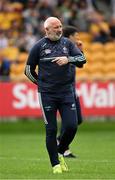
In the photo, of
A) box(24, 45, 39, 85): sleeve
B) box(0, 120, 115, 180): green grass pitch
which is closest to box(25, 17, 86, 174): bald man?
box(24, 45, 39, 85): sleeve

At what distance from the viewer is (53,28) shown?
1403 centimetres

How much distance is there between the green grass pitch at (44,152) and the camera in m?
14.3

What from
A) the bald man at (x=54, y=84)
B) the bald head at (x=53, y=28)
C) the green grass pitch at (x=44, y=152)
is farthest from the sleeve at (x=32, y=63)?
the green grass pitch at (x=44, y=152)

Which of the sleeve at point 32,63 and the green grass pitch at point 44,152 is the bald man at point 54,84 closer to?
the sleeve at point 32,63

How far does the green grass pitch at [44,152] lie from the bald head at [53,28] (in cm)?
232

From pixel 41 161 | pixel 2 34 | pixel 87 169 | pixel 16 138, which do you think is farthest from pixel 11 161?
pixel 2 34

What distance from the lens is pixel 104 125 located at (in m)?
28.8

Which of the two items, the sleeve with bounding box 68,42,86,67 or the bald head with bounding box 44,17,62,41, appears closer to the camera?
the bald head with bounding box 44,17,62,41

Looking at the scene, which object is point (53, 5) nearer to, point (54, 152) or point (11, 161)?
point (11, 161)

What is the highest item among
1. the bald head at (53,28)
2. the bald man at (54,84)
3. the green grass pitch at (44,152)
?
the bald head at (53,28)

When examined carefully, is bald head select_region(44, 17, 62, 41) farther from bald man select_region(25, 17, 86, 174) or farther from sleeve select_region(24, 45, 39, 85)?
sleeve select_region(24, 45, 39, 85)

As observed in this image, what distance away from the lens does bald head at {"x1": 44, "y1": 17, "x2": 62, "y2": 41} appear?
14.0 meters

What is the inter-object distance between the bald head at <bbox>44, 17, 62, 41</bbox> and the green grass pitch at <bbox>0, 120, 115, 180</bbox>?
232 cm

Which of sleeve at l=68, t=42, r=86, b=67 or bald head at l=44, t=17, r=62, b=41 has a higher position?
bald head at l=44, t=17, r=62, b=41
